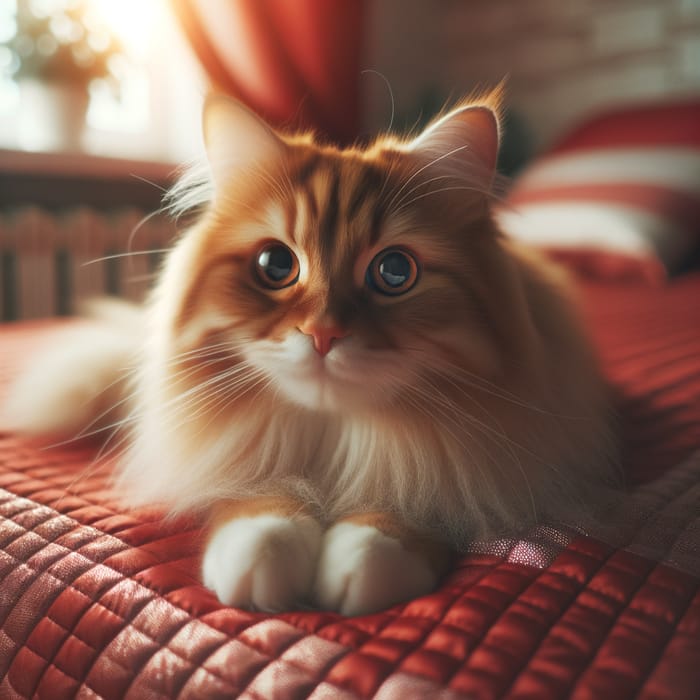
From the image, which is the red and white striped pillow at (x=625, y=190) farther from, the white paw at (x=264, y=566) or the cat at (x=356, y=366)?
the white paw at (x=264, y=566)

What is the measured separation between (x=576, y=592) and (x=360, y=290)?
369 mm

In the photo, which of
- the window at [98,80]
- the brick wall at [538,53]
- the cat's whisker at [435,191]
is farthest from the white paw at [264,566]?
the brick wall at [538,53]

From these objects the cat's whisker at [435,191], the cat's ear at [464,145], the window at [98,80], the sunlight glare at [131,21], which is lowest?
the cat's whisker at [435,191]

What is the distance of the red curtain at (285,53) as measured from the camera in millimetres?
2418

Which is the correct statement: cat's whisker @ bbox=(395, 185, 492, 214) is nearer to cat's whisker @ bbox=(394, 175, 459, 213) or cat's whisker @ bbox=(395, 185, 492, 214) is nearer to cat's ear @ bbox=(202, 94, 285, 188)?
cat's whisker @ bbox=(394, 175, 459, 213)

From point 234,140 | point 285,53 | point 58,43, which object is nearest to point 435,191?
point 234,140

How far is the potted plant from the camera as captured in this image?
2412 millimetres

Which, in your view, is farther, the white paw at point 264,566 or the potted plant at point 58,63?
the potted plant at point 58,63

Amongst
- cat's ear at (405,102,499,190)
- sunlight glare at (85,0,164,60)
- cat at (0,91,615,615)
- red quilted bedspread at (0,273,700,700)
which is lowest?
red quilted bedspread at (0,273,700,700)

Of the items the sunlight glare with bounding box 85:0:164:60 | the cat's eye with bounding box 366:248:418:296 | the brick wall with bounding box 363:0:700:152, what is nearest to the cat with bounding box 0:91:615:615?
the cat's eye with bounding box 366:248:418:296

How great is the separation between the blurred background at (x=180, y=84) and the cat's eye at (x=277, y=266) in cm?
134

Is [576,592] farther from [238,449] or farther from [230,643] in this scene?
[238,449]

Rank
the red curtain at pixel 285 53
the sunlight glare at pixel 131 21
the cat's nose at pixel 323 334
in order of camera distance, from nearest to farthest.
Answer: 1. the cat's nose at pixel 323 334
2. the red curtain at pixel 285 53
3. the sunlight glare at pixel 131 21

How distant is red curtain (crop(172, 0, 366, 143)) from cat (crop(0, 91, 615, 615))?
157cm
